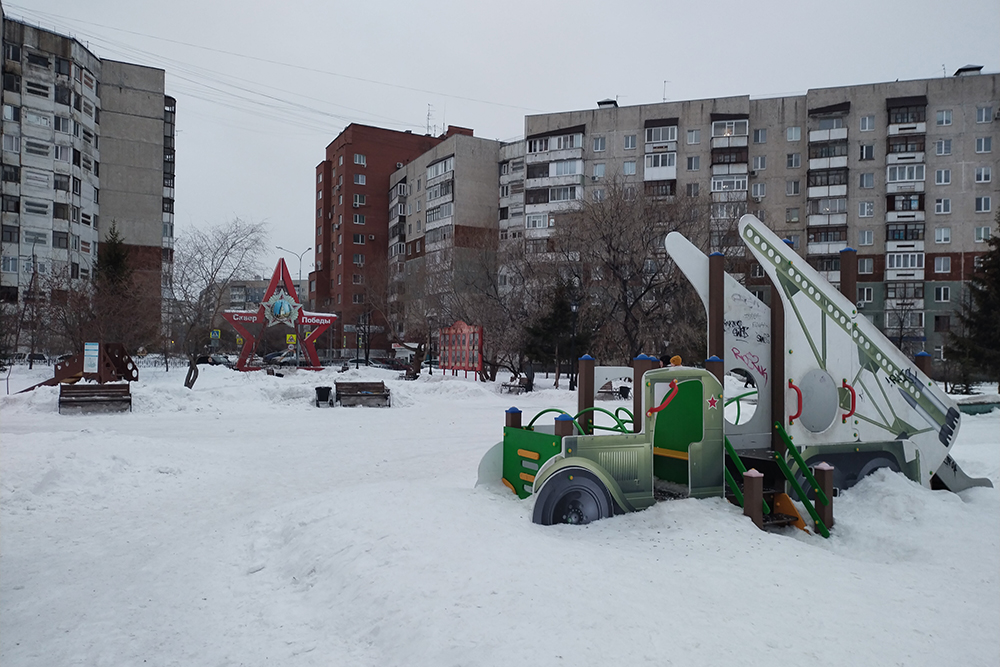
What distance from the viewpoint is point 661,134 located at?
185 feet

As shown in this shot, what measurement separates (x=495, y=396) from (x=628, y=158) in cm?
3529

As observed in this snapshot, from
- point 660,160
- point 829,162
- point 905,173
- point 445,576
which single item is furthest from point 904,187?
point 445,576

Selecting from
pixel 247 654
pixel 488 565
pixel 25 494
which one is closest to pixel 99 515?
pixel 25 494

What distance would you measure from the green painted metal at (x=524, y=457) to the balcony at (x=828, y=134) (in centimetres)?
5290

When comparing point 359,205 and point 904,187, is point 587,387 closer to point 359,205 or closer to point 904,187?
point 904,187

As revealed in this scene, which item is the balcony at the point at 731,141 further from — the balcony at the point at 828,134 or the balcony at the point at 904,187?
the balcony at the point at 904,187

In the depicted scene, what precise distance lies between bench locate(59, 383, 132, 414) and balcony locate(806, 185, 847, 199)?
1963 inches

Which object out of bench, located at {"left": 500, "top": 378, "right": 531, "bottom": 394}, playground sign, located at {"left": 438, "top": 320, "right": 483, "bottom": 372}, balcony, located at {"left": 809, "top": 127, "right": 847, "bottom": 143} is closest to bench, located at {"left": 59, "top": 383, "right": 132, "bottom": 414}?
bench, located at {"left": 500, "top": 378, "right": 531, "bottom": 394}

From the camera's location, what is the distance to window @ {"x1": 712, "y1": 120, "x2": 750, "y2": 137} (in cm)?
5462

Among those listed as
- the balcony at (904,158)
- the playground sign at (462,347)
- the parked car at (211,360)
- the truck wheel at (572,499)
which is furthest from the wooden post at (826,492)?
the balcony at (904,158)

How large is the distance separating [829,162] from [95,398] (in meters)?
51.5

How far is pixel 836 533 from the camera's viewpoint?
7941 millimetres

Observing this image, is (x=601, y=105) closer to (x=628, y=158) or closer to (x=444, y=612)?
(x=628, y=158)

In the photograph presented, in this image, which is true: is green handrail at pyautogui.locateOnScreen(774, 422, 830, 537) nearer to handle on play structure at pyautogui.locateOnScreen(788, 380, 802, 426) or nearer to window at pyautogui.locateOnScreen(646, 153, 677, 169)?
handle on play structure at pyautogui.locateOnScreen(788, 380, 802, 426)
